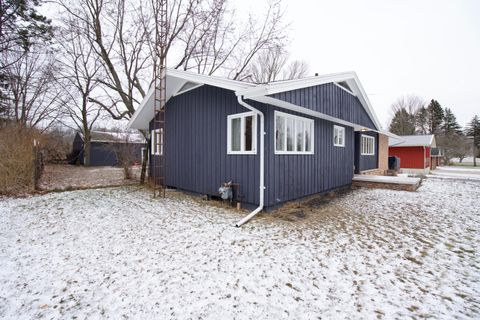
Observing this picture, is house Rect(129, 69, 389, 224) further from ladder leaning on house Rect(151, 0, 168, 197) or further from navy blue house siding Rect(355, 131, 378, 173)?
navy blue house siding Rect(355, 131, 378, 173)

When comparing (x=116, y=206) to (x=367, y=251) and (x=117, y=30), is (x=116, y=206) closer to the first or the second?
(x=367, y=251)

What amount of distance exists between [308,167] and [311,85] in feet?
7.90

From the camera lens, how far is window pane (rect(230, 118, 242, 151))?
5.84 metres

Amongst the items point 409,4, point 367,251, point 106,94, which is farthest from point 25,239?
point 409,4

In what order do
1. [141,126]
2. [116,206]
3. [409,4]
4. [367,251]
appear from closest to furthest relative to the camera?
[367,251] < [116,206] < [409,4] < [141,126]

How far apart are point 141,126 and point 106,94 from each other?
360 cm

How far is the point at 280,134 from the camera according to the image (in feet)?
18.6

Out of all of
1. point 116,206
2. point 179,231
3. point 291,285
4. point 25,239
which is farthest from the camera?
point 116,206

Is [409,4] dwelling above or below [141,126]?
above

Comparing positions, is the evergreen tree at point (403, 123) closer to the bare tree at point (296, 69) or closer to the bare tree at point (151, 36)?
the bare tree at point (296, 69)

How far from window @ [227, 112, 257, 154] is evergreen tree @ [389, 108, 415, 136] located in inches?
1398

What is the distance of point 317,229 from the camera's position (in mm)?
4402

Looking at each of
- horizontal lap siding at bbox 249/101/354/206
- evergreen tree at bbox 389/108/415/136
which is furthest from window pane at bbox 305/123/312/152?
A: evergreen tree at bbox 389/108/415/136

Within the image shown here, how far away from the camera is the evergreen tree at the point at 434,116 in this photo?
3506 cm
